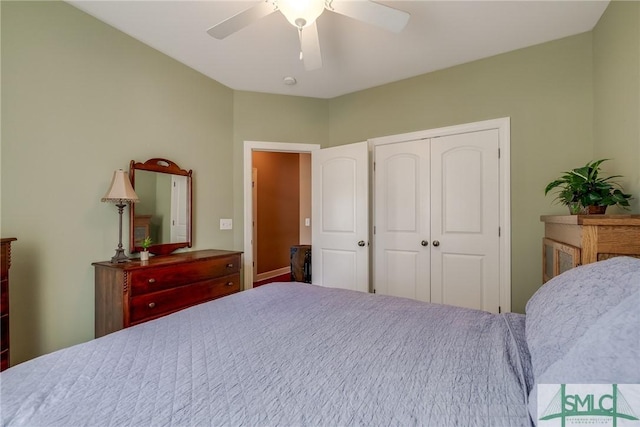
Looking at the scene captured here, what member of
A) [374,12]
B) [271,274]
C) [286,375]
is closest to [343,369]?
[286,375]

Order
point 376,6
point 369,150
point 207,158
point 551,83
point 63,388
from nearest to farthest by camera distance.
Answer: point 63,388
point 376,6
point 551,83
point 207,158
point 369,150

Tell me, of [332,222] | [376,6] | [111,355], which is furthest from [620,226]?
[332,222]

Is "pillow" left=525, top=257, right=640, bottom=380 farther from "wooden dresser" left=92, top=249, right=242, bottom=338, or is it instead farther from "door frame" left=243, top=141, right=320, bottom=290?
"door frame" left=243, top=141, right=320, bottom=290

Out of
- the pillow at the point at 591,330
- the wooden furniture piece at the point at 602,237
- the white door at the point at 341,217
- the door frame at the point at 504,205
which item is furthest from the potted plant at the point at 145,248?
the door frame at the point at 504,205

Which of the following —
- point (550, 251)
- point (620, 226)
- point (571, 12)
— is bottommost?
point (550, 251)

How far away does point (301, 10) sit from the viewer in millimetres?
1532

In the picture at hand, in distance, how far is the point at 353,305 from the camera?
4.80ft

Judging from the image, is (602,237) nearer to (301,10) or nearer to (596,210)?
(596,210)

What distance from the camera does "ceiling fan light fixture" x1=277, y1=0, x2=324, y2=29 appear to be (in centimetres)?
151

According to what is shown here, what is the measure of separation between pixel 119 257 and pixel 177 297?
49 cm

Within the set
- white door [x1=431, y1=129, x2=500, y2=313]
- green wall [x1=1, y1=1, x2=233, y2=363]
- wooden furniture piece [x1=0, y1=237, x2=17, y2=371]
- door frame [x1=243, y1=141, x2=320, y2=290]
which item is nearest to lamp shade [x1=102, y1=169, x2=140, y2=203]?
green wall [x1=1, y1=1, x2=233, y2=363]

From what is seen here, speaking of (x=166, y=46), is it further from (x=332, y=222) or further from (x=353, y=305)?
(x=353, y=305)

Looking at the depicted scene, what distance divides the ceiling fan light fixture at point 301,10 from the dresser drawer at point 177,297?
1.95 m

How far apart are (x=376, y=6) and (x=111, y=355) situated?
1.87 m
